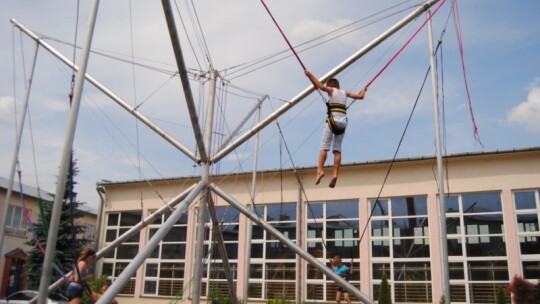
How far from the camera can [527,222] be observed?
1511 cm

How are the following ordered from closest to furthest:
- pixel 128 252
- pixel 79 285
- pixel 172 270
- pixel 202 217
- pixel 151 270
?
pixel 79 285, pixel 202 217, pixel 172 270, pixel 151 270, pixel 128 252

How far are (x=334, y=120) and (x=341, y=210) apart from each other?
11.3 m

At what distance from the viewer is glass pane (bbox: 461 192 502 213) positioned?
15.7 m

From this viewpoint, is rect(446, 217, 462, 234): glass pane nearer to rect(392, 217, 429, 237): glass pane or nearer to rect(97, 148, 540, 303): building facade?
rect(97, 148, 540, 303): building facade

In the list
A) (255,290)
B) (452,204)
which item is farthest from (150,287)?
(452,204)

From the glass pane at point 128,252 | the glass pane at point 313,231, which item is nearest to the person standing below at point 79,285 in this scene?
the glass pane at point 313,231

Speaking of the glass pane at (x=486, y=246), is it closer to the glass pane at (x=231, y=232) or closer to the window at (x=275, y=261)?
the window at (x=275, y=261)

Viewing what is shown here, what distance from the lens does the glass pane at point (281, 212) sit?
18906 mm

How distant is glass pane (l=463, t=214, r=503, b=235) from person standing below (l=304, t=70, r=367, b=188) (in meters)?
10.1

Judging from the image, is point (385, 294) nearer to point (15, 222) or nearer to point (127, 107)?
point (127, 107)

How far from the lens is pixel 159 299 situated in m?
20.5

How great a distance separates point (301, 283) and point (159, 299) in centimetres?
Result: 629

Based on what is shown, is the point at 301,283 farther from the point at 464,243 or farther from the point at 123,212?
the point at 123,212

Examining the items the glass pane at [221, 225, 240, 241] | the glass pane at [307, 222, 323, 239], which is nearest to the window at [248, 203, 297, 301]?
the glass pane at [307, 222, 323, 239]
